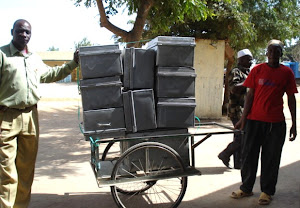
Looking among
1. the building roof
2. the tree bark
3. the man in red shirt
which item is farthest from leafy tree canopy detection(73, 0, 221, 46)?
the building roof

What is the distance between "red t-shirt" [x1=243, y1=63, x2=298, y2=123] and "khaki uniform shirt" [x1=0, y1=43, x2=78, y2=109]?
8.25ft

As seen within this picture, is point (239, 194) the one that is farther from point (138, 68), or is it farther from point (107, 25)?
point (107, 25)

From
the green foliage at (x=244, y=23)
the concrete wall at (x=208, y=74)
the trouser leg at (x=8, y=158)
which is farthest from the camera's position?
the concrete wall at (x=208, y=74)

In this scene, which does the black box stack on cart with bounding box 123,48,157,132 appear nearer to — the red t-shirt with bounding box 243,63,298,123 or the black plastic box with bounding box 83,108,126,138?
the black plastic box with bounding box 83,108,126,138

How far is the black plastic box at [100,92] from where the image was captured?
356 cm

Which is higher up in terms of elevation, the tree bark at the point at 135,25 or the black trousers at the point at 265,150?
the tree bark at the point at 135,25

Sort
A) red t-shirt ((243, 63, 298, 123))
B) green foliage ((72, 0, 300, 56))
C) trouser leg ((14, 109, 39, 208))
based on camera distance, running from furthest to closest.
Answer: green foliage ((72, 0, 300, 56)) → red t-shirt ((243, 63, 298, 123)) → trouser leg ((14, 109, 39, 208))

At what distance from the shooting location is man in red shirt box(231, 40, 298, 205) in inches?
156

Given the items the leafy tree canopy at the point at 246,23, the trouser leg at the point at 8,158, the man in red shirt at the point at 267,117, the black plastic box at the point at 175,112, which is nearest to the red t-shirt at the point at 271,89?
the man in red shirt at the point at 267,117

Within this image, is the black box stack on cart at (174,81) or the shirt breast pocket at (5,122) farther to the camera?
the black box stack on cart at (174,81)

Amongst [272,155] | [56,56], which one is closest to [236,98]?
[272,155]

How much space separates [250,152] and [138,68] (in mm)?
1736

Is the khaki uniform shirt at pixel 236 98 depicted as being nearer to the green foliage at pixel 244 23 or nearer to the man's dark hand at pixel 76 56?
the man's dark hand at pixel 76 56

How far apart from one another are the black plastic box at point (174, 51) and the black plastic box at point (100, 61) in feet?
1.45
